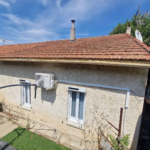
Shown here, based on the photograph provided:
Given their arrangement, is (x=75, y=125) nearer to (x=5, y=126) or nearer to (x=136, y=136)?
(x=136, y=136)

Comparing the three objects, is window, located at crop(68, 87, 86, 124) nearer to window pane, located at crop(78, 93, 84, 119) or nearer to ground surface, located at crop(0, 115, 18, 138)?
window pane, located at crop(78, 93, 84, 119)

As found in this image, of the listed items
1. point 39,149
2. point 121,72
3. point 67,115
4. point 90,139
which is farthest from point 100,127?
point 39,149

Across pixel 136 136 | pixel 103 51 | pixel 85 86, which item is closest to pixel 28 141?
pixel 85 86

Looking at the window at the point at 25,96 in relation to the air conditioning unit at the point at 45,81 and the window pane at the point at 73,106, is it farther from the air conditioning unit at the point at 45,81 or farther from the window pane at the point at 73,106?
the window pane at the point at 73,106

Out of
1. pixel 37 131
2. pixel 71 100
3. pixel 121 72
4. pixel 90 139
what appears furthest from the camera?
pixel 37 131

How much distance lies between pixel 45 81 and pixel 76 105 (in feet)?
7.85

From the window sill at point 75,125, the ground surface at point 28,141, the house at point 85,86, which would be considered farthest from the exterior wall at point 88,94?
the ground surface at point 28,141

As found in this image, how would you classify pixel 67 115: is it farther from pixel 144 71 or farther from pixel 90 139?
pixel 144 71

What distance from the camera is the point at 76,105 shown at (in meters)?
6.05

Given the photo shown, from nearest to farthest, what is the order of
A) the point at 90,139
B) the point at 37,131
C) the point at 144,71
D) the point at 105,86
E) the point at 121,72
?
1. the point at 144,71
2. the point at 121,72
3. the point at 105,86
4. the point at 90,139
5. the point at 37,131

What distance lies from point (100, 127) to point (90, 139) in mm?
1079

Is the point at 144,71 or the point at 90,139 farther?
the point at 90,139

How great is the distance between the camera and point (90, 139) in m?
5.79

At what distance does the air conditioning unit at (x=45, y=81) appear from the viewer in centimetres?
586
